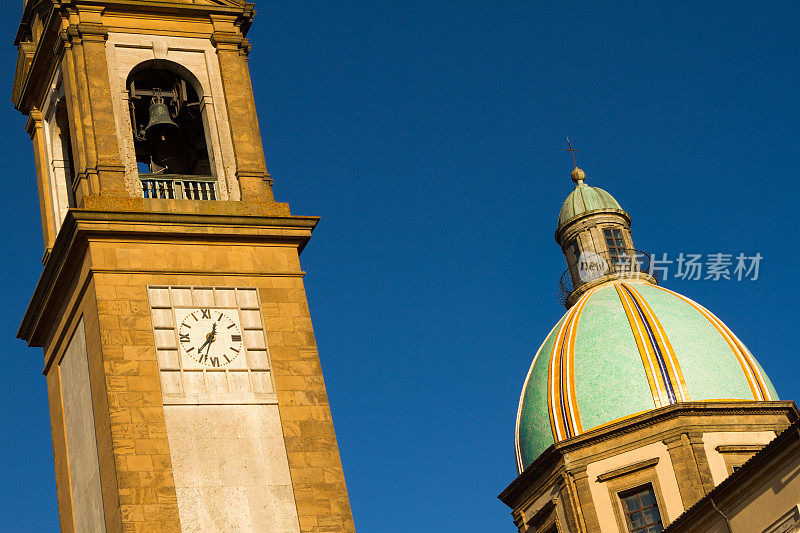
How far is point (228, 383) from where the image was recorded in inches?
985

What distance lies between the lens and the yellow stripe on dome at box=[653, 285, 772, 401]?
41.7 metres

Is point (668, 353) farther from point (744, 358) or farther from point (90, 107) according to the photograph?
point (90, 107)

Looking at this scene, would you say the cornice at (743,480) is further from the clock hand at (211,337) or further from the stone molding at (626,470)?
the clock hand at (211,337)

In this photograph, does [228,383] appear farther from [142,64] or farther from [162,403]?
[142,64]

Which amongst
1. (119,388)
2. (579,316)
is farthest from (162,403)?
(579,316)

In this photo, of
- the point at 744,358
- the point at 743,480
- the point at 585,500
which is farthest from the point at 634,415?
the point at 743,480

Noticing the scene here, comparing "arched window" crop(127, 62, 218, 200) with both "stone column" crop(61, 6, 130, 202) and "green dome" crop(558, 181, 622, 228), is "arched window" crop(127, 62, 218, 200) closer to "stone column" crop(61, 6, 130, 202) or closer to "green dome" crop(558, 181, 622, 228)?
"stone column" crop(61, 6, 130, 202)

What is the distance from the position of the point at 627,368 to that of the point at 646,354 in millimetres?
652

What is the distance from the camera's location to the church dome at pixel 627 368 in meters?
41.4

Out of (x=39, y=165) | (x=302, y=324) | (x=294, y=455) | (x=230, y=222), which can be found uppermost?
(x=39, y=165)

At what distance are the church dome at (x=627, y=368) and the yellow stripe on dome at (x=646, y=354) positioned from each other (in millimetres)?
25

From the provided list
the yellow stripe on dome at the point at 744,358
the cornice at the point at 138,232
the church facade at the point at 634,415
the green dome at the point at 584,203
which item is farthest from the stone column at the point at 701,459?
the cornice at the point at 138,232

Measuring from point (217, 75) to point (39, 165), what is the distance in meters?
3.70

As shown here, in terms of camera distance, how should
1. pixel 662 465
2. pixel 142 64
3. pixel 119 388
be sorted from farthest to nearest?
pixel 662 465
pixel 142 64
pixel 119 388
